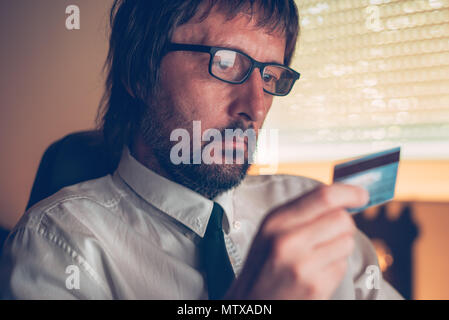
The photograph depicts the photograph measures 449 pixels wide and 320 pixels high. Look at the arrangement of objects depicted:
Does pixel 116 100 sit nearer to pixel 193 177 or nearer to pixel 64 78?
pixel 193 177

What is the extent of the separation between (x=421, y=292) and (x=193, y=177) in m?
0.84

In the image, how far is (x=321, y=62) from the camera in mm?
1246

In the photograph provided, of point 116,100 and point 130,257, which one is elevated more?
point 116,100

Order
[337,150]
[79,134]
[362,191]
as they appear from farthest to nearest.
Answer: [337,150] < [79,134] < [362,191]

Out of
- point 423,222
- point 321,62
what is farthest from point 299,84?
point 423,222

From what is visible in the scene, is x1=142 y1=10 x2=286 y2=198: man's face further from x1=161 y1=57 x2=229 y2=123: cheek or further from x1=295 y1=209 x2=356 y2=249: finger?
x1=295 y1=209 x2=356 y2=249: finger

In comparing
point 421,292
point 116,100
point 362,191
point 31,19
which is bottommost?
point 421,292

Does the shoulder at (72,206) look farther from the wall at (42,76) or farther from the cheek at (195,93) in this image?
the wall at (42,76)

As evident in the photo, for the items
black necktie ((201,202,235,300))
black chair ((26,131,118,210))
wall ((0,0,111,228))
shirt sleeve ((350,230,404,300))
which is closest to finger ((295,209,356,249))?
black necktie ((201,202,235,300))

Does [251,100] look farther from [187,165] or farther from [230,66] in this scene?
[187,165]

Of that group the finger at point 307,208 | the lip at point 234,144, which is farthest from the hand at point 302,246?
the lip at point 234,144

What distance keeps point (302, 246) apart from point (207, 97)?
1.51 feet

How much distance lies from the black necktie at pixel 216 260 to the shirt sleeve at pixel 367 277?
44 centimetres

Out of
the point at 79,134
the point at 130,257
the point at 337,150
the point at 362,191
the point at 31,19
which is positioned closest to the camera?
the point at 362,191
